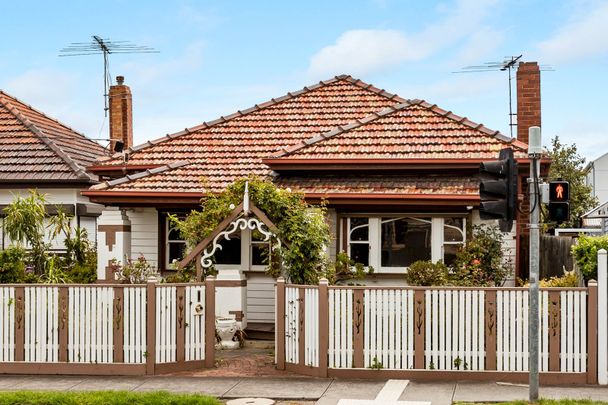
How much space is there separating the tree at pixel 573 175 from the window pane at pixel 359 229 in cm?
2590

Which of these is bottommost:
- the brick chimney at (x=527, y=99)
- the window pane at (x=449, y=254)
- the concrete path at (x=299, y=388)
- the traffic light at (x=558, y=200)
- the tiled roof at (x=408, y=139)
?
the concrete path at (x=299, y=388)

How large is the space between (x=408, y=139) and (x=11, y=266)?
7.88m

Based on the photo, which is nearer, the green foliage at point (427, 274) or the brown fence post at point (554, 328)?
the brown fence post at point (554, 328)

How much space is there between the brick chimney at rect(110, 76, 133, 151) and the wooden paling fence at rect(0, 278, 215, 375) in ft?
37.5

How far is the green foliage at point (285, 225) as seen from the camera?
45.2ft

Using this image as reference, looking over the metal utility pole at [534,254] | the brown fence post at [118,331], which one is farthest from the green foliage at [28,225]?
the metal utility pole at [534,254]

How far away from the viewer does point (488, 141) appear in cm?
1709

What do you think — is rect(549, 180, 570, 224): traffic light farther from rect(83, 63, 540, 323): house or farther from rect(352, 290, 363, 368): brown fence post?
rect(83, 63, 540, 323): house

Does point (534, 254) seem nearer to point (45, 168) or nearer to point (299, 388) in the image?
point (299, 388)

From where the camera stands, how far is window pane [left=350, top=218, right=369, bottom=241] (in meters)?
16.7

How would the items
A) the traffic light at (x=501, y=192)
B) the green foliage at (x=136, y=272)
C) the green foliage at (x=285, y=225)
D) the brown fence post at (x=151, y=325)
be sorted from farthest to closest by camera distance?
1. the green foliage at (x=136, y=272)
2. the green foliage at (x=285, y=225)
3. the brown fence post at (x=151, y=325)
4. the traffic light at (x=501, y=192)

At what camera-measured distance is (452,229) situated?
54.0 ft

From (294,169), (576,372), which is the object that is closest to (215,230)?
(294,169)

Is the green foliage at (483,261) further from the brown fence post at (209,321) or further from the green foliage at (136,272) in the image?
the green foliage at (136,272)
